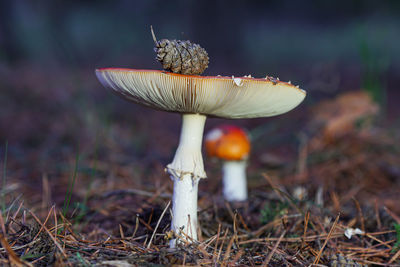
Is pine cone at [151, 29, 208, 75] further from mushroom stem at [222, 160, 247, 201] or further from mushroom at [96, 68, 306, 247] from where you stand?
mushroom stem at [222, 160, 247, 201]

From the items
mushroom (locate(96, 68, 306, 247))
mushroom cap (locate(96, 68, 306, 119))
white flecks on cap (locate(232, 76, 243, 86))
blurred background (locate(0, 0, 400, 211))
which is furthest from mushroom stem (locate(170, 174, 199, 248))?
white flecks on cap (locate(232, 76, 243, 86))

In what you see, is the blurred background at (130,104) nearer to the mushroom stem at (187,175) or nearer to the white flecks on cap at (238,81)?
the mushroom stem at (187,175)

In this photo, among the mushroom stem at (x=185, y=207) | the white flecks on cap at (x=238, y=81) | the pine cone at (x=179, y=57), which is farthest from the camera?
the mushroom stem at (x=185, y=207)

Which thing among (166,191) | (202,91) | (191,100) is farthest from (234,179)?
(202,91)

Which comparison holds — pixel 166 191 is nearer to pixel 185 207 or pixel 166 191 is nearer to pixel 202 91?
pixel 185 207

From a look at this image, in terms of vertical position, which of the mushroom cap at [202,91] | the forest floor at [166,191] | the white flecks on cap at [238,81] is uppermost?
the white flecks on cap at [238,81]

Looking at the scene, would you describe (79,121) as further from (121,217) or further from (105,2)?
(105,2)

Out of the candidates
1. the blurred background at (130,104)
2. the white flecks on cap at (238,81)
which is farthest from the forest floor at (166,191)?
the white flecks on cap at (238,81)
